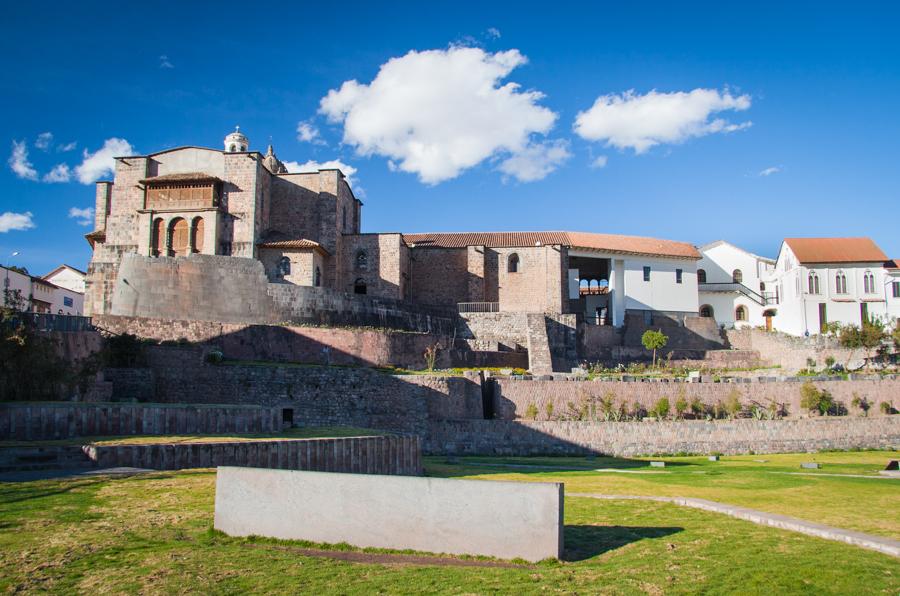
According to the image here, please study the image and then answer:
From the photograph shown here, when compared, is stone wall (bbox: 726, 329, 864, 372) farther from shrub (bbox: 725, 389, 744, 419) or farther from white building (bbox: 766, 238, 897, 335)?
shrub (bbox: 725, 389, 744, 419)

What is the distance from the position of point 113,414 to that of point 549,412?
1684cm

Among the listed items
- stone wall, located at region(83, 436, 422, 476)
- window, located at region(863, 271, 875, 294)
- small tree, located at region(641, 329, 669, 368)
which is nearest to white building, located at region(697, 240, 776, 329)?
A: window, located at region(863, 271, 875, 294)

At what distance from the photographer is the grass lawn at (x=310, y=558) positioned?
7.20 meters

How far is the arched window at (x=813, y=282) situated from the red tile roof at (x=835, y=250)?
80 cm

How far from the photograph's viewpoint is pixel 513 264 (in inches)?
1780

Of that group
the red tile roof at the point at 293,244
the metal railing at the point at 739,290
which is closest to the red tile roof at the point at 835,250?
the metal railing at the point at 739,290

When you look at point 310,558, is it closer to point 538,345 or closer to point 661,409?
point 661,409

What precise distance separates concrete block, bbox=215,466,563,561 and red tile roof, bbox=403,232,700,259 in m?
37.4

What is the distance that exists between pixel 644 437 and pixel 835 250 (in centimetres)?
2770

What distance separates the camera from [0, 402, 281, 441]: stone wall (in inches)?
561

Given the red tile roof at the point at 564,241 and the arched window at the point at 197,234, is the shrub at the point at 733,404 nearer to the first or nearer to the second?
the red tile roof at the point at 564,241

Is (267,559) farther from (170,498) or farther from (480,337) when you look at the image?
(480,337)

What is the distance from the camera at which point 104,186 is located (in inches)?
1623

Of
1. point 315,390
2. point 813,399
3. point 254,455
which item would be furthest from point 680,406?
point 254,455
